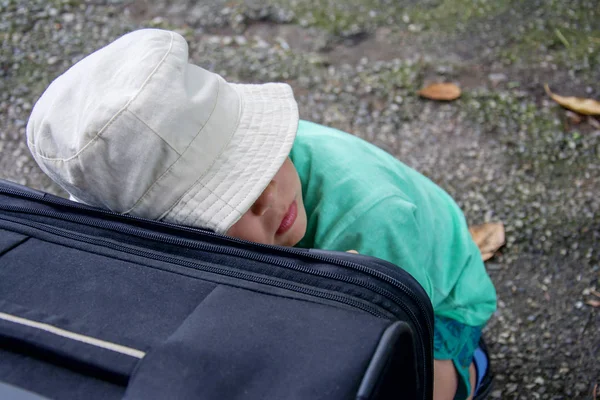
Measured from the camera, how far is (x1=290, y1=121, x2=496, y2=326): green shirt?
1.04 metres

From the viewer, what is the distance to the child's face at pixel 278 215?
3.11ft

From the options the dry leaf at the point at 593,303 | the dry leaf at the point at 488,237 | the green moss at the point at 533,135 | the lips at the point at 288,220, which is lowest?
the dry leaf at the point at 593,303

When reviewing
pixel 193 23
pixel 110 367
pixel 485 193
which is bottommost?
pixel 485 193

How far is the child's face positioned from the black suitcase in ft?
0.42

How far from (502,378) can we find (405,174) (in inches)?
22.3

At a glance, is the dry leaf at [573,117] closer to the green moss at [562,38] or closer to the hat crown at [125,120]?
the green moss at [562,38]

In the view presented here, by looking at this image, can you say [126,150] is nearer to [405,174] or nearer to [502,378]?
[405,174]

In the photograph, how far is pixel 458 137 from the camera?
1.89 metres

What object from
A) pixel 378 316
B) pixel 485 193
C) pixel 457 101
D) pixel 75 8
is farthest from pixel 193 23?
pixel 378 316

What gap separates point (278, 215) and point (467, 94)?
3.93 ft

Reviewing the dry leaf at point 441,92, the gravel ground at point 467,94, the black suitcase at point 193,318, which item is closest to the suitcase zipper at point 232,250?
the black suitcase at point 193,318

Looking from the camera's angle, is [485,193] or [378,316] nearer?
[378,316]

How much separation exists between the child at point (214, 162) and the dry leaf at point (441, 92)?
86cm

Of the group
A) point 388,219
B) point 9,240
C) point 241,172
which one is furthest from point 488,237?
point 9,240
